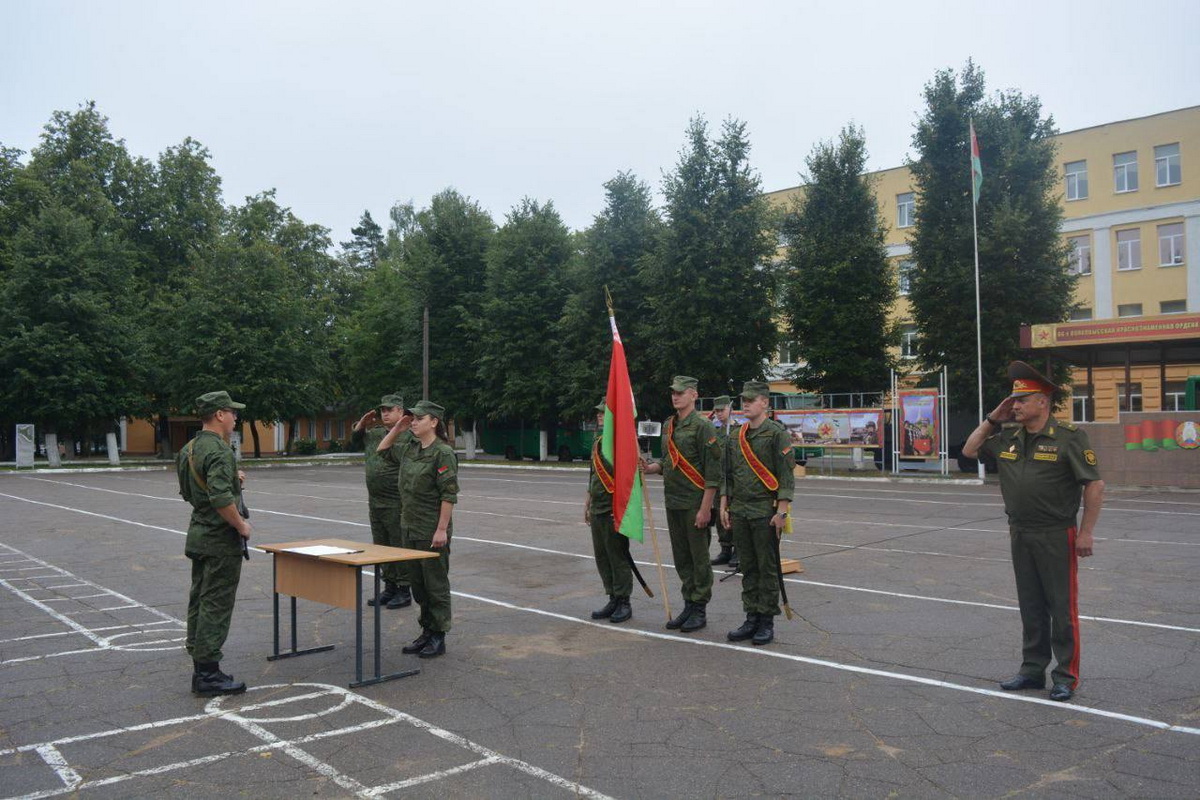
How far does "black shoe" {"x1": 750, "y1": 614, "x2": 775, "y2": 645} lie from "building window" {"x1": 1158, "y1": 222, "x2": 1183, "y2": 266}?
40649 millimetres

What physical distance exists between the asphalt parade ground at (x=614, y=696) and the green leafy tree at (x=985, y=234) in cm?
2158

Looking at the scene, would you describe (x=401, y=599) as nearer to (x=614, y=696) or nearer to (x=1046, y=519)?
(x=614, y=696)

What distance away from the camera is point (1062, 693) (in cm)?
552

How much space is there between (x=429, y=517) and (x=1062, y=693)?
4653mm

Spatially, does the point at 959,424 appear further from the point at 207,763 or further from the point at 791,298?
the point at 207,763

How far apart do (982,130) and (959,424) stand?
1087 centimetres

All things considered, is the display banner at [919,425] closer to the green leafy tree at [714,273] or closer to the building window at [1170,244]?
the green leafy tree at [714,273]

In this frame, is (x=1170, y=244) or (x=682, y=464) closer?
(x=682, y=464)

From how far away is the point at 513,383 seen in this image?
42.3 metres

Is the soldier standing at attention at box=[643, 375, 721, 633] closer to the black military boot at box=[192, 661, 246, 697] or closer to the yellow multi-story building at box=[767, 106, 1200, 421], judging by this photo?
the black military boot at box=[192, 661, 246, 697]

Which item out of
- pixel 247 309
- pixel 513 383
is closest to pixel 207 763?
pixel 513 383

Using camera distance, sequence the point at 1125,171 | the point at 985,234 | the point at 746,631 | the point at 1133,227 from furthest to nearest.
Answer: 1. the point at 1125,171
2. the point at 1133,227
3. the point at 985,234
4. the point at 746,631

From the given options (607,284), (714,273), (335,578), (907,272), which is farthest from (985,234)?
(335,578)

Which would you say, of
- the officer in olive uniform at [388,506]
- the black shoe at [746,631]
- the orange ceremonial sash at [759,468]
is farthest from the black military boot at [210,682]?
the orange ceremonial sash at [759,468]
